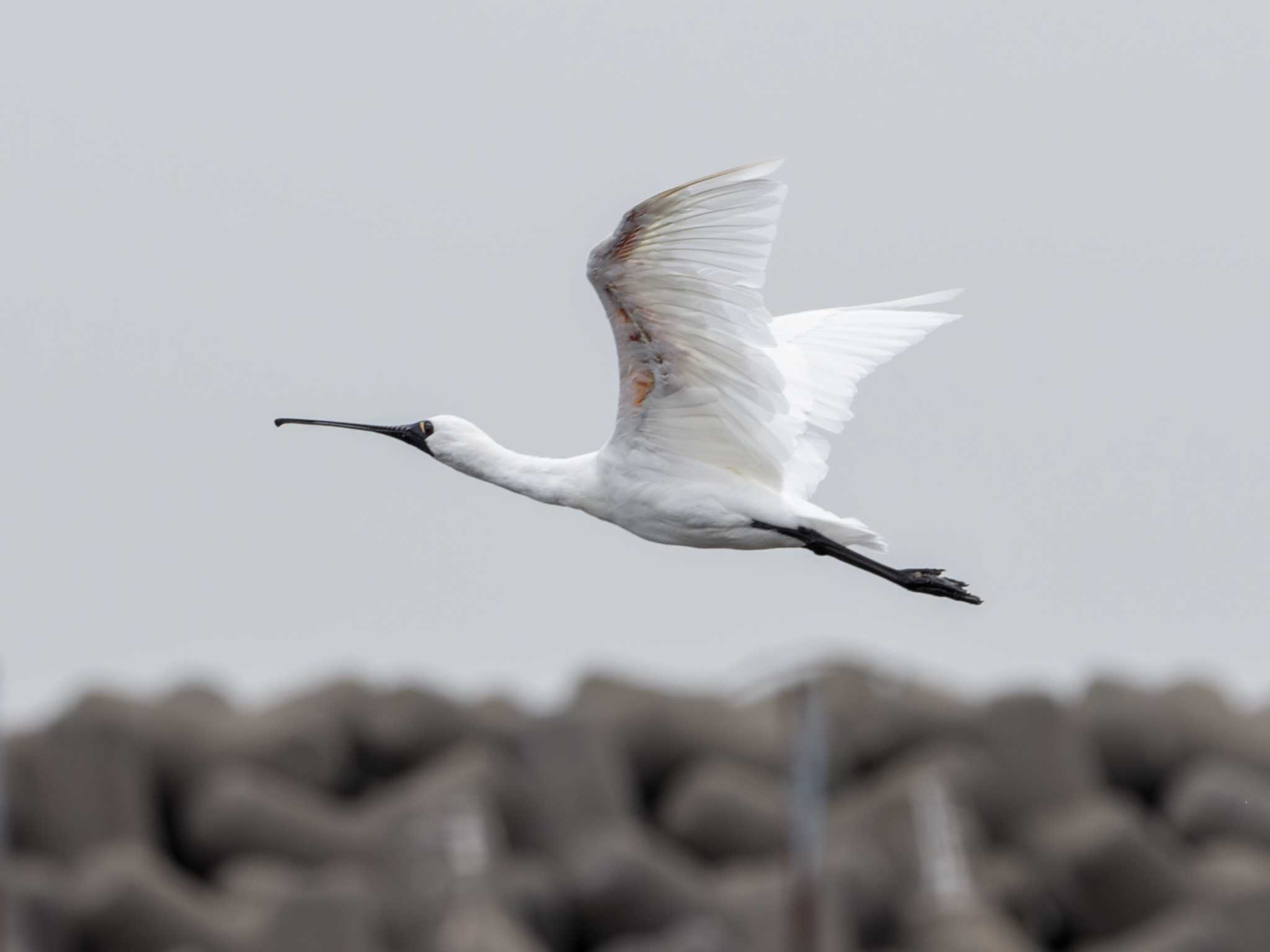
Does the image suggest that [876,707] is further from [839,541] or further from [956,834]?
[839,541]

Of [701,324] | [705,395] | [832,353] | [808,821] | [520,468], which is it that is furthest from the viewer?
[808,821]

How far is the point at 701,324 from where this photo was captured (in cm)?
1071

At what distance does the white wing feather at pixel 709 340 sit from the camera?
33.5 ft

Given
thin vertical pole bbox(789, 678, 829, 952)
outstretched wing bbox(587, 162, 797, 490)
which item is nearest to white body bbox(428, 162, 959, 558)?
outstretched wing bbox(587, 162, 797, 490)

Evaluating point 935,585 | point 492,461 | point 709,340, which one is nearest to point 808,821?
point 935,585

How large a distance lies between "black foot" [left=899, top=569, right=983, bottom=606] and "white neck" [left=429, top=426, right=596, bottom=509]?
1816 millimetres

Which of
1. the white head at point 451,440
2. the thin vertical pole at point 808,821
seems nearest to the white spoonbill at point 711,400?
the white head at point 451,440

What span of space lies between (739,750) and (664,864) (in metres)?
3.98

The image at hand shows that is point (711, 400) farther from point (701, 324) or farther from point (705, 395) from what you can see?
point (701, 324)

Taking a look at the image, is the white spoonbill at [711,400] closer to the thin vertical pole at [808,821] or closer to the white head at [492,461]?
the white head at [492,461]

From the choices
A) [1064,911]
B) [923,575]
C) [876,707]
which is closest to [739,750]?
[876,707]

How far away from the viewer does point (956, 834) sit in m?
23.0

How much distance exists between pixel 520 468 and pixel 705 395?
3.76ft

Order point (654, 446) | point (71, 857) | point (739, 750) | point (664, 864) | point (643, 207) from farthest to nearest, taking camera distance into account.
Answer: point (739, 750), point (71, 857), point (664, 864), point (654, 446), point (643, 207)
